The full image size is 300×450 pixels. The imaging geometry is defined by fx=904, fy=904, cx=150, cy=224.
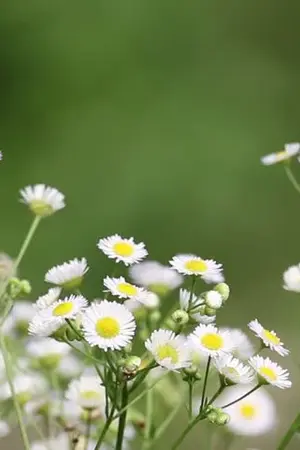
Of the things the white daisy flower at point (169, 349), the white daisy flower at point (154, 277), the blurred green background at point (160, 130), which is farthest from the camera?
the blurred green background at point (160, 130)

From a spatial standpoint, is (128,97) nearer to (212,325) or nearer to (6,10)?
(6,10)

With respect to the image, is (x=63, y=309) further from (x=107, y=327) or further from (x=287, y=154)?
(x=287, y=154)

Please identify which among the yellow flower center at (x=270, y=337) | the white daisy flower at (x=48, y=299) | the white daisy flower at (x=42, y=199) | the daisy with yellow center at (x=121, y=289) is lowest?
the white daisy flower at (x=48, y=299)

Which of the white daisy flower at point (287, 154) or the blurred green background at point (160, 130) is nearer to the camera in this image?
the white daisy flower at point (287, 154)

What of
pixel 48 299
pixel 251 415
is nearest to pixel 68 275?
pixel 48 299

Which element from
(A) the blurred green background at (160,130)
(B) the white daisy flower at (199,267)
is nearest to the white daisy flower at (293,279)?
(B) the white daisy flower at (199,267)

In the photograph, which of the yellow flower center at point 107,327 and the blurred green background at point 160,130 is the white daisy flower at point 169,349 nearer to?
the yellow flower center at point 107,327
